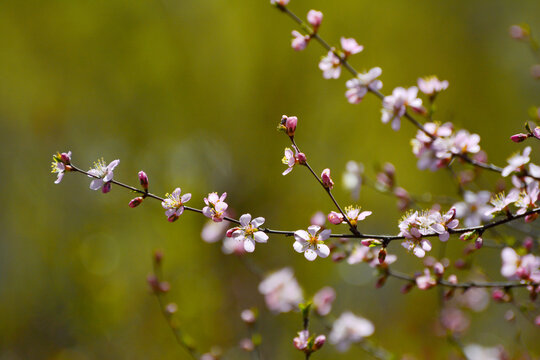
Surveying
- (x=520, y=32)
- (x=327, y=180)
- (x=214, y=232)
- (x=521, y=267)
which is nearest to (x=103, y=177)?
(x=327, y=180)

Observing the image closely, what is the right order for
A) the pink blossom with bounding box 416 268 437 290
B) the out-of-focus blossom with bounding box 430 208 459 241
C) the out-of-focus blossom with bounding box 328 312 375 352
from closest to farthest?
the out-of-focus blossom with bounding box 430 208 459 241 < the pink blossom with bounding box 416 268 437 290 < the out-of-focus blossom with bounding box 328 312 375 352

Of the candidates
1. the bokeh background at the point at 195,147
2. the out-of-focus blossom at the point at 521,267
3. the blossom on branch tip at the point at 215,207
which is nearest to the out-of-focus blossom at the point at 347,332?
the out-of-focus blossom at the point at 521,267

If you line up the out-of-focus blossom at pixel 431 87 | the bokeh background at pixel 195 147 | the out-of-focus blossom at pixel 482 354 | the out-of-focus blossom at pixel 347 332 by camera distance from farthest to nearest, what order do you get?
the bokeh background at pixel 195 147, the out-of-focus blossom at pixel 482 354, the out-of-focus blossom at pixel 347 332, the out-of-focus blossom at pixel 431 87

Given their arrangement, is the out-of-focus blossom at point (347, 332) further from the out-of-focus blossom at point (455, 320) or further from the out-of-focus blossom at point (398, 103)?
the out-of-focus blossom at point (398, 103)

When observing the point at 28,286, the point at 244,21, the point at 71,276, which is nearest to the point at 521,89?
the point at 244,21

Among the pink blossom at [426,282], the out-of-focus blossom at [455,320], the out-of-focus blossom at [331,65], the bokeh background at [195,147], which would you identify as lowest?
the pink blossom at [426,282]

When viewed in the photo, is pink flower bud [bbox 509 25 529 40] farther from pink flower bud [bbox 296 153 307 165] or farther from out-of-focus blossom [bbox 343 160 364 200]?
pink flower bud [bbox 296 153 307 165]

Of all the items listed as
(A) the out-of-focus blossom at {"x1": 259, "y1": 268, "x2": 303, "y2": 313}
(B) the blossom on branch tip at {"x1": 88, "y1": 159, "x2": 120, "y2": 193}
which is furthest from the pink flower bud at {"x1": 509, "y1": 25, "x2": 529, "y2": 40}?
(B) the blossom on branch tip at {"x1": 88, "y1": 159, "x2": 120, "y2": 193}

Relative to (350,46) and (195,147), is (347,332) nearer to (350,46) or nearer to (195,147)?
(350,46)
